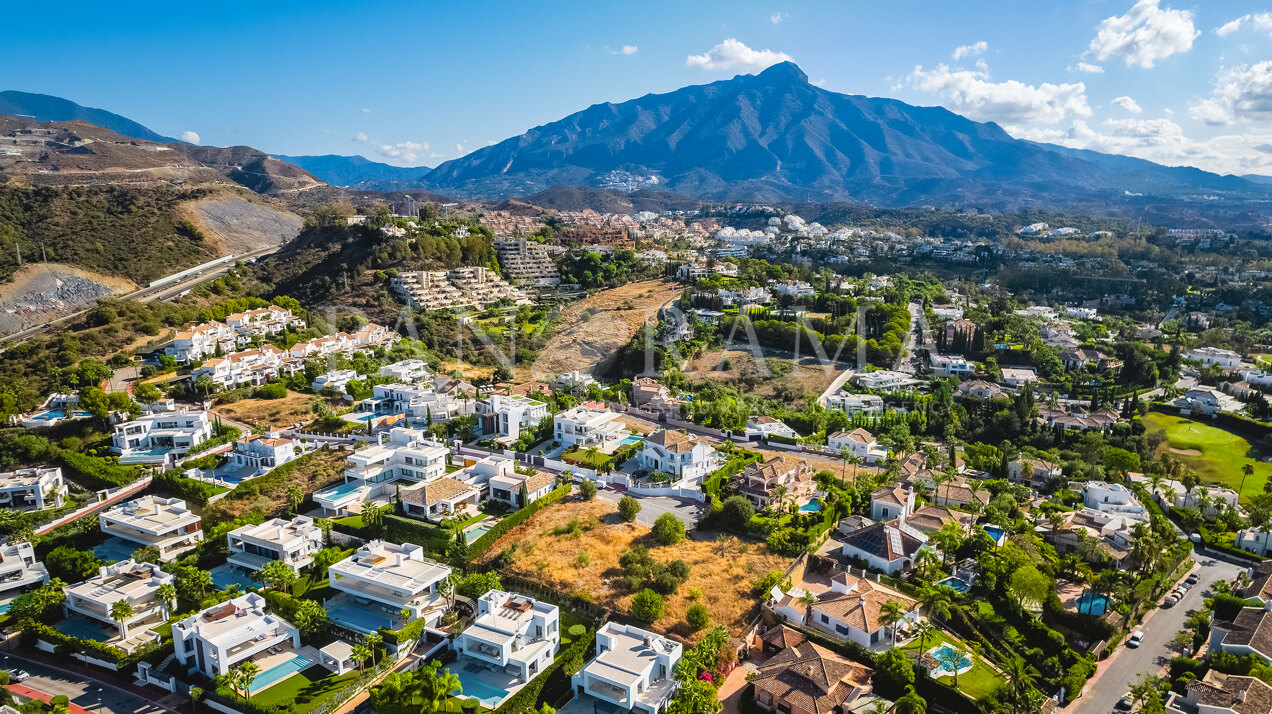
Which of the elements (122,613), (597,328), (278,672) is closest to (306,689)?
(278,672)

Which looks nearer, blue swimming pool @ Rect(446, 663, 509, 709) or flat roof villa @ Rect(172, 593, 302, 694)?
blue swimming pool @ Rect(446, 663, 509, 709)

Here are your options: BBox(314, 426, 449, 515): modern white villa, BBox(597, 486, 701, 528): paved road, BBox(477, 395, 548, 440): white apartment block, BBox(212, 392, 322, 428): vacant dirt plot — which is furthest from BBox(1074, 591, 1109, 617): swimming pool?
BBox(212, 392, 322, 428): vacant dirt plot

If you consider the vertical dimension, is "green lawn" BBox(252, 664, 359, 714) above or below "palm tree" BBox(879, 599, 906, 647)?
below

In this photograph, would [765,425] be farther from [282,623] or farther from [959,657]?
[282,623]

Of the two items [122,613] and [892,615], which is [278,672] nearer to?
[122,613]

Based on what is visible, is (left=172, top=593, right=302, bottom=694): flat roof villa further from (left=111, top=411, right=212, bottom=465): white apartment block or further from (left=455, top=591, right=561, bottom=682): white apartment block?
(left=111, top=411, right=212, bottom=465): white apartment block

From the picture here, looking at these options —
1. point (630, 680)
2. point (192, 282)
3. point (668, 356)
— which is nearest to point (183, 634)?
point (630, 680)

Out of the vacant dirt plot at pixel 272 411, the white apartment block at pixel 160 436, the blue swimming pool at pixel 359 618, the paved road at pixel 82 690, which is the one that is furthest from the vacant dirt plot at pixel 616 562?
the white apartment block at pixel 160 436
